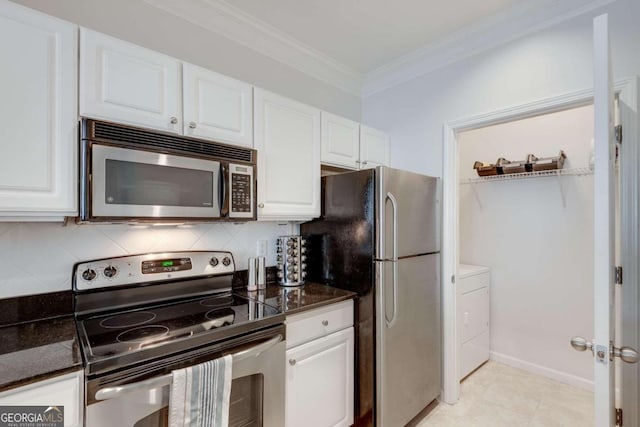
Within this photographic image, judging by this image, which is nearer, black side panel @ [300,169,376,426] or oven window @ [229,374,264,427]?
oven window @ [229,374,264,427]

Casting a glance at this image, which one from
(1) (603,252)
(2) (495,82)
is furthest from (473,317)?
(1) (603,252)

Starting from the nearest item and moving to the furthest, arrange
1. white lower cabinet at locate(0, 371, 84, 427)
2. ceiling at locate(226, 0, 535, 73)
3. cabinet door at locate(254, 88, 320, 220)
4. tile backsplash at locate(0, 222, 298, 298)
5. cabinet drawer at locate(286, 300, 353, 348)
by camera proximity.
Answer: white lower cabinet at locate(0, 371, 84, 427), tile backsplash at locate(0, 222, 298, 298), cabinet drawer at locate(286, 300, 353, 348), cabinet door at locate(254, 88, 320, 220), ceiling at locate(226, 0, 535, 73)

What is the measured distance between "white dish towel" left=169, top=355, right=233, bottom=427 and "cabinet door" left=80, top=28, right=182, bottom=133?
3.43 feet

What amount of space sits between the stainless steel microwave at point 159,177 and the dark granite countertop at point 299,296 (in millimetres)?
485

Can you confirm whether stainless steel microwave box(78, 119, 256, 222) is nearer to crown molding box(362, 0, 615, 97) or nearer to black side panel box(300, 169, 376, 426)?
black side panel box(300, 169, 376, 426)

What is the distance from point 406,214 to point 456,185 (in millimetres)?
→ 621

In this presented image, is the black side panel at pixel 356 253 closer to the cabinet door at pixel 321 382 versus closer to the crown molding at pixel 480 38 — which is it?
the cabinet door at pixel 321 382

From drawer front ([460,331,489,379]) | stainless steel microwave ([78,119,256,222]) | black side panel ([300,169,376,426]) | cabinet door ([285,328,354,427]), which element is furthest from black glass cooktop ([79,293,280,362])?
drawer front ([460,331,489,379])

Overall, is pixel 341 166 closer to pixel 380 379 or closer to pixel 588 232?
pixel 380 379

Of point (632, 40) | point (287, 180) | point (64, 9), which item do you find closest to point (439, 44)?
point (632, 40)

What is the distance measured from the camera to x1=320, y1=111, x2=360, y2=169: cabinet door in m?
2.12

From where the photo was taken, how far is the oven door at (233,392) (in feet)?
3.23

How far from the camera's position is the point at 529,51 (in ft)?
6.35

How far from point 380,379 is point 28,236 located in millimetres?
1896
